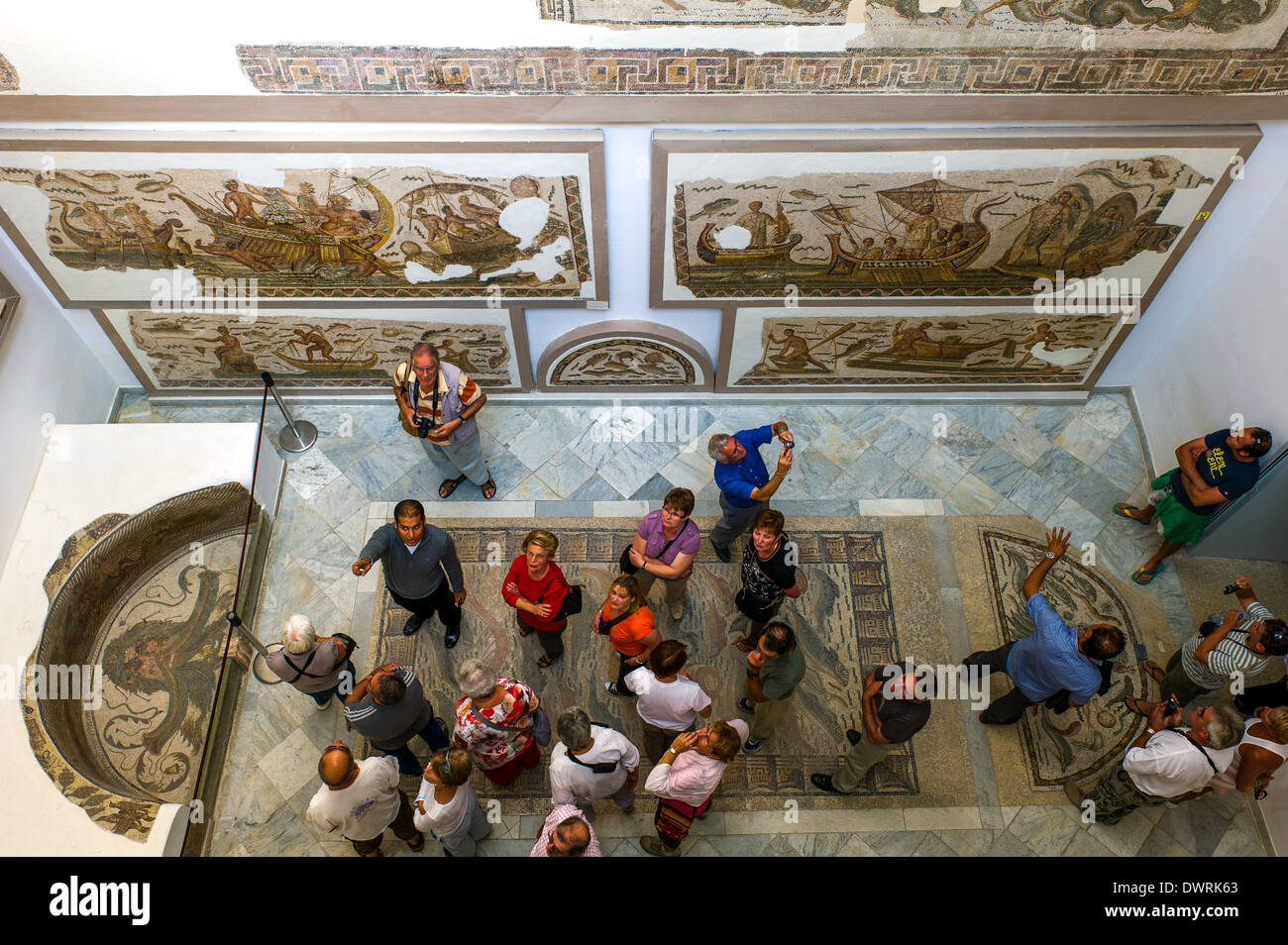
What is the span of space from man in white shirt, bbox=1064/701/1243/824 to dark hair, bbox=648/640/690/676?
3.00 metres

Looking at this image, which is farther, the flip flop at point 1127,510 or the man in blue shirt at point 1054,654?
the flip flop at point 1127,510

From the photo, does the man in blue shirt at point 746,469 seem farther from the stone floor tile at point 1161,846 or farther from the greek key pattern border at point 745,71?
the stone floor tile at point 1161,846

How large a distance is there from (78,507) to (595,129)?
5.16 meters

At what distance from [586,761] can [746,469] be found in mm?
2514

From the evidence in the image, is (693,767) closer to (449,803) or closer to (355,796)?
(449,803)

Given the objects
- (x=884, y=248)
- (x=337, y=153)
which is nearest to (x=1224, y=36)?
(x=884, y=248)

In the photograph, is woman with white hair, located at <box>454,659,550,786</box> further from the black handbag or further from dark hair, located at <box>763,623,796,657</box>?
dark hair, located at <box>763,623,796,657</box>

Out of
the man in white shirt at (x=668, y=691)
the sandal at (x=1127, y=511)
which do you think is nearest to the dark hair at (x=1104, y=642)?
the man in white shirt at (x=668, y=691)

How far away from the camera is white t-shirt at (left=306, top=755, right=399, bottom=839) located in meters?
5.01

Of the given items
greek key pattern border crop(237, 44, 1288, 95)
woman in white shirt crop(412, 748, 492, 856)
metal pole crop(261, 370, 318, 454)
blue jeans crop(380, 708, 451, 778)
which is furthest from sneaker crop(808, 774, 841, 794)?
metal pole crop(261, 370, 318, 454)

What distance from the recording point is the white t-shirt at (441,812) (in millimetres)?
5066

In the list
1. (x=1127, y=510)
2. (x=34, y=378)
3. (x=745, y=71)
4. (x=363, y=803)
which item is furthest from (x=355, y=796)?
(x=1127, y=510)

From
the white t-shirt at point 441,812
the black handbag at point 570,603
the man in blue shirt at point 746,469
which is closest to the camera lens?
the white t-shirt at point 441,812

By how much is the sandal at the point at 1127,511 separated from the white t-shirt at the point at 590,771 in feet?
16.7
